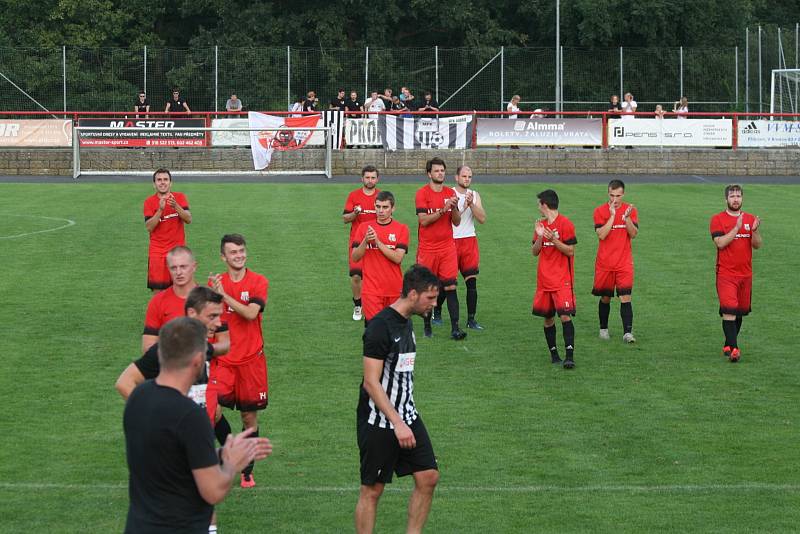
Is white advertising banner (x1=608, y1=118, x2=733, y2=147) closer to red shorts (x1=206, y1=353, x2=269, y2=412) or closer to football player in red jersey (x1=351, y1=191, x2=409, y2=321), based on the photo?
football player in red jersey (x1=351, y1=191, x2=409, y2=321)

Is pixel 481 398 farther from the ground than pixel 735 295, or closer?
closer

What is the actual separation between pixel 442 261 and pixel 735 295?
354cm

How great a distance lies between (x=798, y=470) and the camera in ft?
32.5

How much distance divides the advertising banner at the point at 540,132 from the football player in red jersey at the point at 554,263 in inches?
917

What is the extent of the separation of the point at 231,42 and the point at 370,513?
45.8 m

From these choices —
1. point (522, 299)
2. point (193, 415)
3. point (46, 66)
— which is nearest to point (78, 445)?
point (193, 415)

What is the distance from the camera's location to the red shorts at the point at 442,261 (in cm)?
1485

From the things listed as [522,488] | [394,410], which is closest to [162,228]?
[522,488]

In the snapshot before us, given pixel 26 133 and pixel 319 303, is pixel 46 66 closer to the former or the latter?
pixel 26 133

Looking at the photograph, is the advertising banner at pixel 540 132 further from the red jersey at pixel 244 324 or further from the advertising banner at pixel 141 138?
the red jersey at pixel 244 324

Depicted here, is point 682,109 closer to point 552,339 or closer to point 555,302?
Answer: point 552,339

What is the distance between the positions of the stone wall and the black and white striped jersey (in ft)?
91.4

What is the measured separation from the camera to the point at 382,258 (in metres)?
12.7

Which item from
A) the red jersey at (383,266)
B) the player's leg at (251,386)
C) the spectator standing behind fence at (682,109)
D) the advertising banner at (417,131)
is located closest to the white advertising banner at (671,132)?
the spectator standing behind fence at (682,109)
